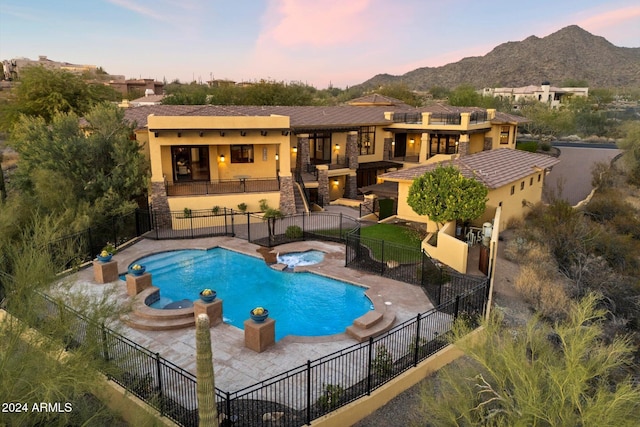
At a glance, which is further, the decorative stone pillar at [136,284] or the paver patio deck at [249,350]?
the decorative stone pillar at [136,284]

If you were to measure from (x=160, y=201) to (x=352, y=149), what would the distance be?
14483mm

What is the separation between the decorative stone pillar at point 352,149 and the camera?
30953 mm

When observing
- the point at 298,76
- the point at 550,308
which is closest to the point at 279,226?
the point at 550,308

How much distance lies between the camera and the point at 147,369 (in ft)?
31.3

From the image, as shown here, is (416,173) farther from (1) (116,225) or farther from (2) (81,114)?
(2) (81,114)

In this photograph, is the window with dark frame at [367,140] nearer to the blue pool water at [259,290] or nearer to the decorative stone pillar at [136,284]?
the blue pool water at [259,290]

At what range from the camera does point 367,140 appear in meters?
33.5

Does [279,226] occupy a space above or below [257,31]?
below

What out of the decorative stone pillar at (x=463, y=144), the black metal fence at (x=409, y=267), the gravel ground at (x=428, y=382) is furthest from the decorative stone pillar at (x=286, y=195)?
the decorative stone pillar at (x=463, y=144)

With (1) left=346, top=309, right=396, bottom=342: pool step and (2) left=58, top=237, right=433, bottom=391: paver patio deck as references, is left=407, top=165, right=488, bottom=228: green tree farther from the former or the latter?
(1) left=346, top=309, right=396, bottom=342: pool step

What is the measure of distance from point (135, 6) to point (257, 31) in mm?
17553

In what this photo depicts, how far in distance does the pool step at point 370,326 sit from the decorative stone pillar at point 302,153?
1774cm

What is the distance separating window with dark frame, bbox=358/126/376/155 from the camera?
32.9 metres

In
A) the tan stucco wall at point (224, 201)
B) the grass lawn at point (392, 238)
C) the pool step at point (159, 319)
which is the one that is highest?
the tan stucco wall at point (224, 201)
